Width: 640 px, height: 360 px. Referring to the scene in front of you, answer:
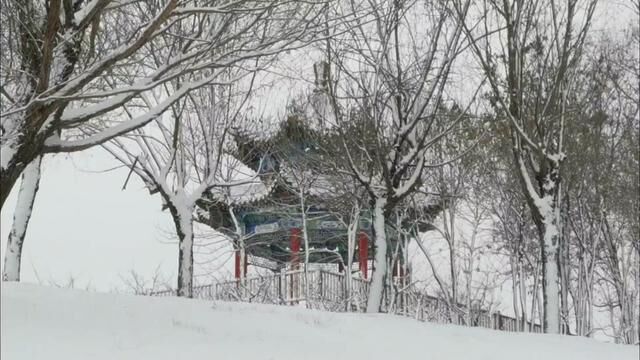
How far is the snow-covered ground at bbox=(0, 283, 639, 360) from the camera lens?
592 cm

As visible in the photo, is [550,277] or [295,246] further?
[295,246]

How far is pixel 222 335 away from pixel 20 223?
5.37 meters

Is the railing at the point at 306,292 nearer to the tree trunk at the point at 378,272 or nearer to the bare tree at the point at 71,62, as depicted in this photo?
the tree trunk at the point at 378,272

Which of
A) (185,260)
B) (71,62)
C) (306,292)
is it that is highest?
(71,62)

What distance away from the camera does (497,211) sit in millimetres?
19906

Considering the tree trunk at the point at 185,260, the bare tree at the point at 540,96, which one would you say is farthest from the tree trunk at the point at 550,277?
the tree trunk at the point at 185,260

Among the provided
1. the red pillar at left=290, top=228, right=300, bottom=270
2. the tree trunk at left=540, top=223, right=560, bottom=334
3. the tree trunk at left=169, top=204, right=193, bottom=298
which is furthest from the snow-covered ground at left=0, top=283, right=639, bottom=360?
the red pillar at left=290, top=228, right=300, bottom=270

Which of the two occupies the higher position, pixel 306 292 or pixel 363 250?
pixel 363 250

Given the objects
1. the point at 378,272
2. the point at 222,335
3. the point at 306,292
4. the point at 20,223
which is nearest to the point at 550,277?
the point at 378,272

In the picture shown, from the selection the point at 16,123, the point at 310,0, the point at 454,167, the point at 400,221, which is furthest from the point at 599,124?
the point at 16,123

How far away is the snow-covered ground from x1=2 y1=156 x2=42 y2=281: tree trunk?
2.43 meters

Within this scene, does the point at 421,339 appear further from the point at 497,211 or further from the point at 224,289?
the point at 497,211

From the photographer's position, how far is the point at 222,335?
22.4 ft

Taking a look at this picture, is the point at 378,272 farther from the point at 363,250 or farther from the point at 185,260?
the point at 363,250
